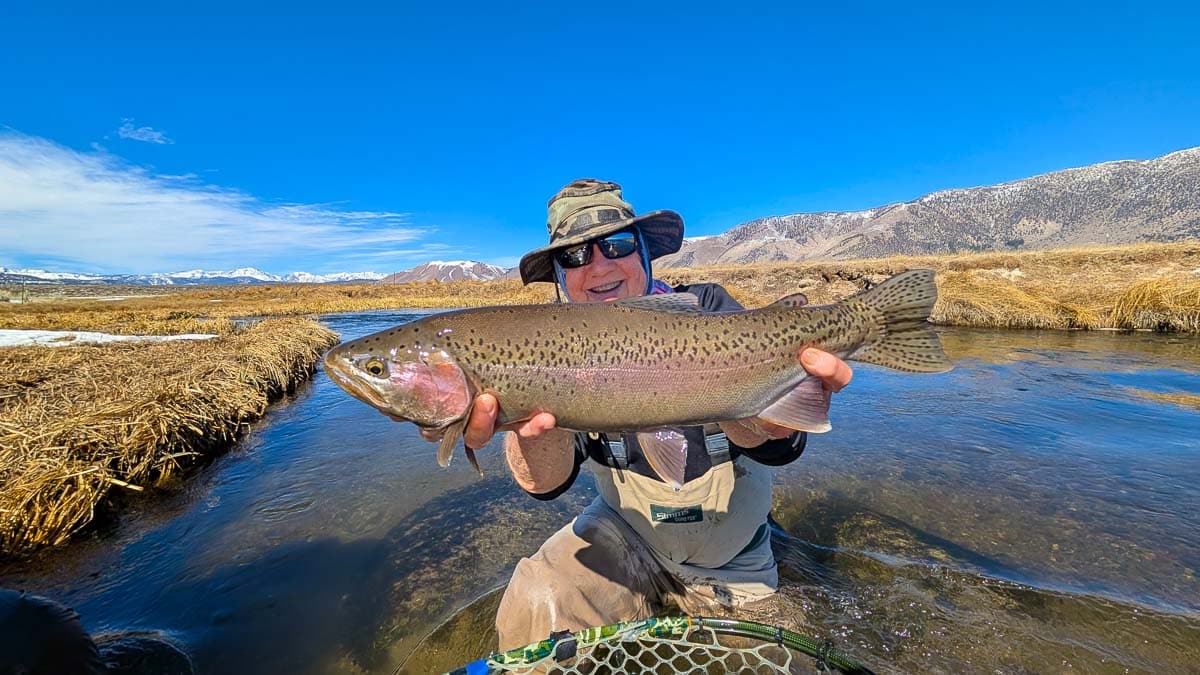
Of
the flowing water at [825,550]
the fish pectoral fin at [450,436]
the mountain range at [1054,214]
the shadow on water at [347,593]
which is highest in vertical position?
the mountain range at [1054,214]

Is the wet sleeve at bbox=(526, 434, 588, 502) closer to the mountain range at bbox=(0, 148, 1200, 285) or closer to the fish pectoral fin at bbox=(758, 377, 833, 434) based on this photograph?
the fish pectoral fin at bbox=(758, 377, 833, 434)

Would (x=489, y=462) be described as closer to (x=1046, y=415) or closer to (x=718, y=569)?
(x=718, y=569)

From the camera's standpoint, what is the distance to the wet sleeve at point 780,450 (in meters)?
3.21

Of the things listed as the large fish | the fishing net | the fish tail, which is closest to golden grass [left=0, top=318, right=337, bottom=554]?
the large fish

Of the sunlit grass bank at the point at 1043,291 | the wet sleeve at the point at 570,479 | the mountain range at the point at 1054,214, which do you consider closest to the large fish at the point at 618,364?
the wet sleeve at the point at 570,479

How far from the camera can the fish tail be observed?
3.03 m

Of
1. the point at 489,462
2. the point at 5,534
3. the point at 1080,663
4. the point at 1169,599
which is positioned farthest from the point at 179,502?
the point at 1169,599

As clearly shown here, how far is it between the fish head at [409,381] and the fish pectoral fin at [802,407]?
5.74ft

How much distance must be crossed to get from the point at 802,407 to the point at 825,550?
2789 millimetres

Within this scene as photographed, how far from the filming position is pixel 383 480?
300 inches

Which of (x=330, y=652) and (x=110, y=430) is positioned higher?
(x=110, y=430)

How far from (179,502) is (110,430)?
1216mm

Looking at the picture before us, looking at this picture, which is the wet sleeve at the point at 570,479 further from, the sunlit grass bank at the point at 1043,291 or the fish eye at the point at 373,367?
the sunlit grass bank at the point at 1043,291

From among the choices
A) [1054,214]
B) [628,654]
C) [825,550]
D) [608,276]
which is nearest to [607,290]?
[608,276]
